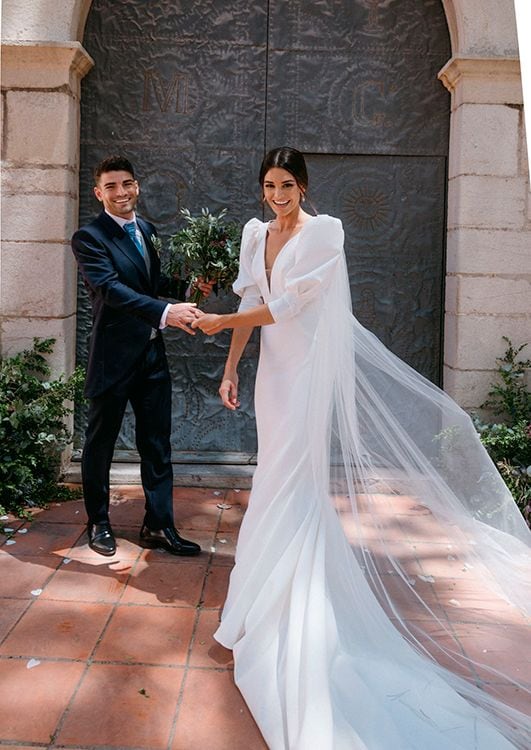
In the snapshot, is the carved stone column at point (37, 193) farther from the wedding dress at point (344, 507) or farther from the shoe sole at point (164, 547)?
the wedding dress at point (344, 507)

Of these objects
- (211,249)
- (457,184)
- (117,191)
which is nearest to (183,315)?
(211,249)

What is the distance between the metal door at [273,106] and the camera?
561 cm

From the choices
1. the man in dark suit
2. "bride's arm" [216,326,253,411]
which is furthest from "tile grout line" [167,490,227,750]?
"bride's arm" [216,326,253,411]

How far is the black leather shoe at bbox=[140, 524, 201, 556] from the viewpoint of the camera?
166 inches

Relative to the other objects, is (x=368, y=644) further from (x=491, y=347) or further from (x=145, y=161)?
(x=145, y=161)

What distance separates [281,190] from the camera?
3.28 metres

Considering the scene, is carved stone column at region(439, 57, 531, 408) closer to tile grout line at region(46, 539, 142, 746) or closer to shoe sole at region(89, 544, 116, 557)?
shoe sole at region(89, 544, 116, 557)

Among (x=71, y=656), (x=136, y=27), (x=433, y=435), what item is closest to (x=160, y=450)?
(x=71, y=656)

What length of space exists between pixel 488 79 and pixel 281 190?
2.65 meters

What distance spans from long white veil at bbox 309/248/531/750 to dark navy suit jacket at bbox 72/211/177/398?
1.12 m

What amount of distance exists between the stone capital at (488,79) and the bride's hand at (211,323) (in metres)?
2.75

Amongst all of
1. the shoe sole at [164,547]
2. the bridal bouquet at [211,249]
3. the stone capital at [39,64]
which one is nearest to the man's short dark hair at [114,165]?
the bridal bouquet at [211,249]

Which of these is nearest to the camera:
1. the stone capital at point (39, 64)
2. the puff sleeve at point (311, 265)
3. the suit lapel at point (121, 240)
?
the puff sleeve at point (311, 265)

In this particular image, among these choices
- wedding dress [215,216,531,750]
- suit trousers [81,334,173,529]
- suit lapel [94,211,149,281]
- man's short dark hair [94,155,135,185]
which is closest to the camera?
wedding dress [215,216,531,750]
